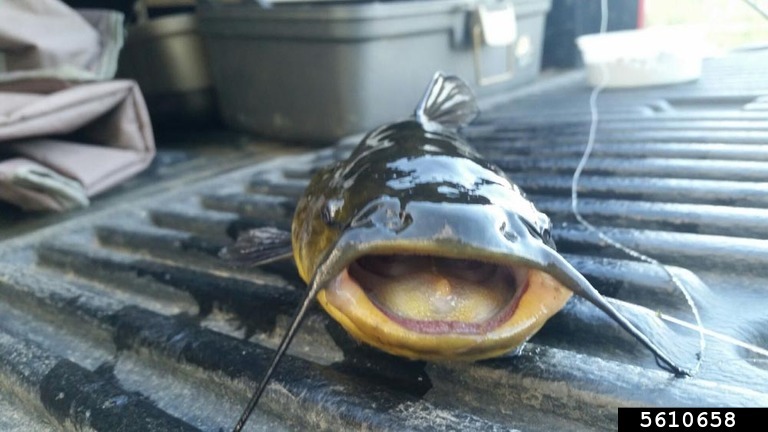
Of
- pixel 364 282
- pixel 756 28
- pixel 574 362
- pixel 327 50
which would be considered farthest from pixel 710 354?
pixel 756 28

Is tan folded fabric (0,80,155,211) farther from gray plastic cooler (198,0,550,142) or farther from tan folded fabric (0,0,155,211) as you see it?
gray plastic cooler (198,0,550,142)

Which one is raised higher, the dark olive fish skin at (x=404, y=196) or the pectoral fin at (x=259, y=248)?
the dark olive fish skin at (x=404, y=196)

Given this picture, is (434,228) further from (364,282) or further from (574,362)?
(574,362)

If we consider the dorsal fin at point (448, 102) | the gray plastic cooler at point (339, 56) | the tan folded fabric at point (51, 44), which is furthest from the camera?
the gray plastic cooler at point (339, 56)

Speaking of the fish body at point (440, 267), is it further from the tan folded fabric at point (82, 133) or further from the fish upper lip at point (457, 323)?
the tan folded fabric at point (82, 133)

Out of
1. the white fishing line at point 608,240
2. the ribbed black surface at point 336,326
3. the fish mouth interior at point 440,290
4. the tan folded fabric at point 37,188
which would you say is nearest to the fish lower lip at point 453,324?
the fish mouth interior at point 440,290

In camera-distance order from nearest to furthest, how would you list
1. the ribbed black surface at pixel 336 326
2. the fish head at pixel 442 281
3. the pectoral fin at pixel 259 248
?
the fish head at pixel 442 281
the ribbed black surface at pixel 336 326
the pectoral fin at pixel 259 248

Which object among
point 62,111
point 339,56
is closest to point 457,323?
point 62,111
